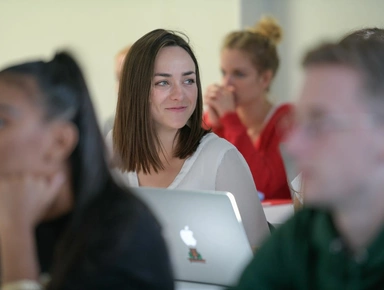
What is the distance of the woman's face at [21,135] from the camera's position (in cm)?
133

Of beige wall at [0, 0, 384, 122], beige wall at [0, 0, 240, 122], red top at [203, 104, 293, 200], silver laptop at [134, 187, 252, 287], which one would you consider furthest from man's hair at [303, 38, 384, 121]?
beige wall at [0, 0, 240, 122]

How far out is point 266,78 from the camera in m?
4.04

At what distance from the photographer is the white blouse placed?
7.96ft

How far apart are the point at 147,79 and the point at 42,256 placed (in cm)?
131

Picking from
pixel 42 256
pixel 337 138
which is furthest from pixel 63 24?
pixel 337 138

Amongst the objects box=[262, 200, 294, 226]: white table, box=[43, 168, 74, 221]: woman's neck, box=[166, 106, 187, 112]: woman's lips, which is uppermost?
box=[43, 168, 74, 221]: woman's neck

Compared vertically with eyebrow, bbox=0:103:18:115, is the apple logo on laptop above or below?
below

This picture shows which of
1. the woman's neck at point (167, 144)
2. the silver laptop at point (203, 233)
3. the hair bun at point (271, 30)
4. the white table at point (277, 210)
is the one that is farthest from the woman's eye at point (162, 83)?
the hair bun at point (271, 30)

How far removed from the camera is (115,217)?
130 cm

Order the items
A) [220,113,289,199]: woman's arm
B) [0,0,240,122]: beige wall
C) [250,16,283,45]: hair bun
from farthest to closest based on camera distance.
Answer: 1. [0,0,240,122]: beige wall
2. [250,16,283,45]: hair bun
3. [220,113,289,199]: woman's arm

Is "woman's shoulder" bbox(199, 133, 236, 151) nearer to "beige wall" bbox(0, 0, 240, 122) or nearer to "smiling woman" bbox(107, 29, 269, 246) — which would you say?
"smiling woman" bbox(107, 29, 269, 246)

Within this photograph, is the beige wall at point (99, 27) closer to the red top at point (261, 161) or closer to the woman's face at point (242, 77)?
the woman's face at point (242, 77)

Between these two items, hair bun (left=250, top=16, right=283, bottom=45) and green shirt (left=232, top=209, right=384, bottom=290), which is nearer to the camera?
green shirt (left=232, top=209, right=384, bottom=290)

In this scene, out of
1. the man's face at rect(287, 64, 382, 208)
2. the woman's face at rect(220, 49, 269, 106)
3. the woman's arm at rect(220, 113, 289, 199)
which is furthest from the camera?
the woman's face at rect(220, 49, 269, 106)
